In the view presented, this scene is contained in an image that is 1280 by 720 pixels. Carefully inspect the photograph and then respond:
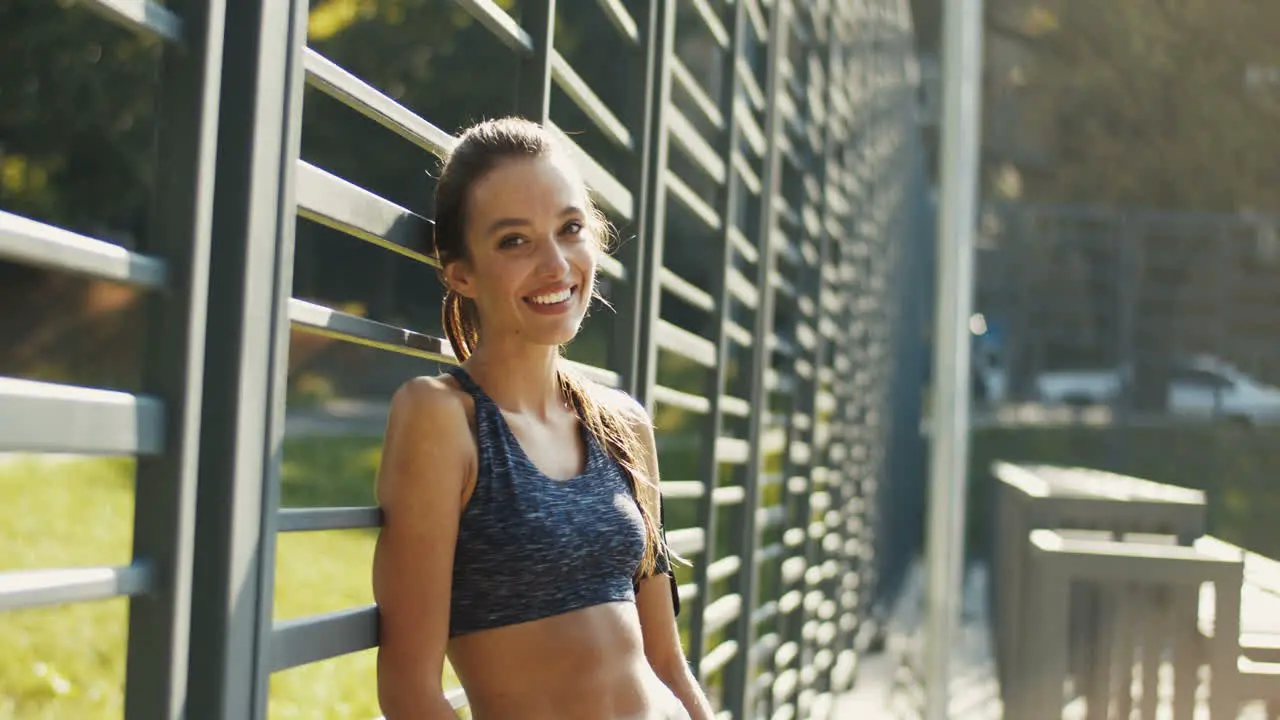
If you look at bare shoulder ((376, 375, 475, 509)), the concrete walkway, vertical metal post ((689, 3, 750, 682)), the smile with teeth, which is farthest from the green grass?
bare shoulder ((376, 375, 475, 509))

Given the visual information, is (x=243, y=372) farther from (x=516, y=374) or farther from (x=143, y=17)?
(x=516, y=374)

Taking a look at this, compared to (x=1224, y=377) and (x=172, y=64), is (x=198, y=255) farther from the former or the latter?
(x=1224, y=377)

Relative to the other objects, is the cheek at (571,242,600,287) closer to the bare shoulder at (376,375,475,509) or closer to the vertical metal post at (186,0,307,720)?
the bare shoulder at (376,375,475,509)

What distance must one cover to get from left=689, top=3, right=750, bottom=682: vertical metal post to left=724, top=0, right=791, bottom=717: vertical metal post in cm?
50

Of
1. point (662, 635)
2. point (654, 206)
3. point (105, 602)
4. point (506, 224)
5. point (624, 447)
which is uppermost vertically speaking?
point (654, 206)

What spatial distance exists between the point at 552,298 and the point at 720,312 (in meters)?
1.52

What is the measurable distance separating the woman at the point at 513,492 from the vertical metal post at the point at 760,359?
1797mm

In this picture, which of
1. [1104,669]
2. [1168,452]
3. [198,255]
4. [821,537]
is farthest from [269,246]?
[1168,452]

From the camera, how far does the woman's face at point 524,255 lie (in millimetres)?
1859

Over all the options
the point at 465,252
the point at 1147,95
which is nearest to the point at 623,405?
the point at 465,252

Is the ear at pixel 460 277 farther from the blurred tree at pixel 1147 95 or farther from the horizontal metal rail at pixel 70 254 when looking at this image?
the blurred tree at pixel 1147 95

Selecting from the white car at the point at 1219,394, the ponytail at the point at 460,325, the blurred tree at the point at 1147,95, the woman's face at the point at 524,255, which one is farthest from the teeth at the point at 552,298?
the blurred tree at the point at 1147,95

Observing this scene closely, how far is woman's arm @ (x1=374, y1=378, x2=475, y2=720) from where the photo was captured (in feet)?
5.34

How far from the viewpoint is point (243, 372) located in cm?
126
